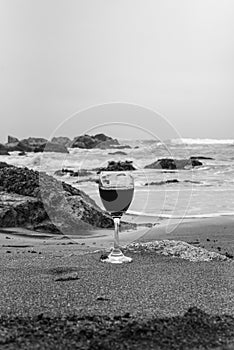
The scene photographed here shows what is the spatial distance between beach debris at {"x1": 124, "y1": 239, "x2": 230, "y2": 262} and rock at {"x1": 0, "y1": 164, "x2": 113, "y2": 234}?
224 centimetres

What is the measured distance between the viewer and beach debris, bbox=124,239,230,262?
4.36m

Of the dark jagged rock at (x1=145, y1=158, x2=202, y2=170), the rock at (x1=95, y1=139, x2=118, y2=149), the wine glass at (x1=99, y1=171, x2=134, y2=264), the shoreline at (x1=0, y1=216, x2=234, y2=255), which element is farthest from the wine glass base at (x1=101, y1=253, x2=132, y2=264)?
the dark jagged rock at (x1=145, y1=158, x2=202, y2=170)

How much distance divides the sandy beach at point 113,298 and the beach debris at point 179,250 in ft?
0.39

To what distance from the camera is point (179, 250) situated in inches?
176

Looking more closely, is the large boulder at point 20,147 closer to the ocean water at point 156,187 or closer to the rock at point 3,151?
the rock at point 3,151

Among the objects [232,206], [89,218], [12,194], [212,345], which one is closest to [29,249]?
[89,218]

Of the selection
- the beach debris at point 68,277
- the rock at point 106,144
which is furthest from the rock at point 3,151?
the beach debris at point 68,277

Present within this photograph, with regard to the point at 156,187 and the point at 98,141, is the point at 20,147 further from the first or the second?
the point at 98,141

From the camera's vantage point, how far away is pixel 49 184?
301 inches

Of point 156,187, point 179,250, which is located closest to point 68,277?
point 179,250

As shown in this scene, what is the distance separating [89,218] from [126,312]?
449 cm

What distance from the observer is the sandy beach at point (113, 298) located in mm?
2258

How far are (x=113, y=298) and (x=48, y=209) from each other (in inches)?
174

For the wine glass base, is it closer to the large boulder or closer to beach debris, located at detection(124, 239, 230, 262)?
beach debris, located at detection(124, 239, 230, 262)
